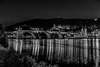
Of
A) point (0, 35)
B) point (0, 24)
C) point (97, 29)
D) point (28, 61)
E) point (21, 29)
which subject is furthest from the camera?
point (97, 29)

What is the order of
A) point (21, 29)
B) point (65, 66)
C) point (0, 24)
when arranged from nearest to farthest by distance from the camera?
point (65, 66) < point (0, 24) < point (21, 29)

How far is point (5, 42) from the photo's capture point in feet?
36.6

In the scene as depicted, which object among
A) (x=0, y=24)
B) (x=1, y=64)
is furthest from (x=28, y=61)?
(x=0, y=24)

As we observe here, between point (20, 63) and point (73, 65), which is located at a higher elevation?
point (20, 63)

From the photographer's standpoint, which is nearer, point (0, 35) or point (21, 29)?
point (0, 35)

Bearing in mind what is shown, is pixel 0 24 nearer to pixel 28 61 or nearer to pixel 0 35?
pixel 0 35

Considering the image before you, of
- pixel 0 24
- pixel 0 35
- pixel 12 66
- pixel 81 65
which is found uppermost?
pixel 0 24

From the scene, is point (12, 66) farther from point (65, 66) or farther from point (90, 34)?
point (90, 34)

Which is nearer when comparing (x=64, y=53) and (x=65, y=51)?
(x=64, y=53)

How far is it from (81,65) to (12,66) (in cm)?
556

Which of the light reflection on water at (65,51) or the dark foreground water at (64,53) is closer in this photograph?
the dark foreground water at (64,53)

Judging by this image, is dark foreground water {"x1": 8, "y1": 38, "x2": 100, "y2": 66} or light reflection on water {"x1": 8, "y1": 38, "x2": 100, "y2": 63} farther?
light reflection on water {"x1": 8, "y1": 38, "x2": 100, "y2": 63}

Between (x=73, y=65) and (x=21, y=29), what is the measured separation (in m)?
40.0

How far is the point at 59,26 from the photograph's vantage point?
5900 cm
